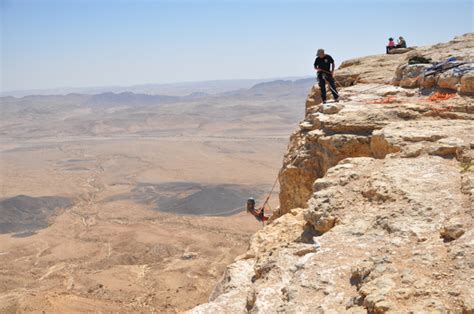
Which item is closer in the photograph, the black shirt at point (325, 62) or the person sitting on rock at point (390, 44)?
the black shirt at point (325, 62)

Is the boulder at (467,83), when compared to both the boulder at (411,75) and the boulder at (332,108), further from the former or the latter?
the boulder at (332,108)

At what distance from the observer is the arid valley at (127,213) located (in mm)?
22453

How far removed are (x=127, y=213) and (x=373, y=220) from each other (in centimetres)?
3805

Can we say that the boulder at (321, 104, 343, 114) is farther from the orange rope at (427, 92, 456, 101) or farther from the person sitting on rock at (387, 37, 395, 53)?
the person sitting on rock at (387, 37, 395, 53)

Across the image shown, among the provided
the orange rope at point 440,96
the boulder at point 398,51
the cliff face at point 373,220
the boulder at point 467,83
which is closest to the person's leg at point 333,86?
the cliff face at point 373,220

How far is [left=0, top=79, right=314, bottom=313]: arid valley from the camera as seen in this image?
884 inches

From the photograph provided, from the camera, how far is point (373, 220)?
5.00 meters

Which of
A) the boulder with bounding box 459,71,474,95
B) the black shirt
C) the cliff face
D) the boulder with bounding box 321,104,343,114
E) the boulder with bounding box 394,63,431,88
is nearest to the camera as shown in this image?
the cliff face

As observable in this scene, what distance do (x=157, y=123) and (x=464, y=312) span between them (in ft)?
379

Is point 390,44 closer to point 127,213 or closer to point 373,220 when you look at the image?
point 373,220

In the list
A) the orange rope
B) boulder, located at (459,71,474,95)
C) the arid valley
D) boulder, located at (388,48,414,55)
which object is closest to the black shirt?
the orange rope

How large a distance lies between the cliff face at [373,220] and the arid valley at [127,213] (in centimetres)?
1309

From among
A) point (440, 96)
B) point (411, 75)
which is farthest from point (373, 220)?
point (411, 75)

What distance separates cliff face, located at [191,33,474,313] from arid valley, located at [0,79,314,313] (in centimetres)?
1309
